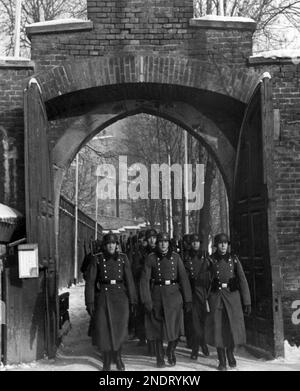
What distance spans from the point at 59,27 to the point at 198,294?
482cm

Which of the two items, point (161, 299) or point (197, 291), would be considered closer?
point (161, 299)

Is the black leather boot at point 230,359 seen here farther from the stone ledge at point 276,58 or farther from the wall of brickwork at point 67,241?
the wall of brickwork at point 67,241

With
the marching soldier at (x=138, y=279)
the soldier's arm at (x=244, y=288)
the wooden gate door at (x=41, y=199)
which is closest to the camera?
the soldier's arm at (x=244, y=288)

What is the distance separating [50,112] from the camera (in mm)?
10422

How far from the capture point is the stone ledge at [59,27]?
996 centimetres

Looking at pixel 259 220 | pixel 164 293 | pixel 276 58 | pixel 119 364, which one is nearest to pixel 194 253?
pixel 259 220

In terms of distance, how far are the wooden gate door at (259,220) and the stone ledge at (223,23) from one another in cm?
140

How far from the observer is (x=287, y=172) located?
389 inches

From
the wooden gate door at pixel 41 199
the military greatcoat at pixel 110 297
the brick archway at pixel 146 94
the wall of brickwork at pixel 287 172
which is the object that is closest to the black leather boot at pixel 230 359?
the military greatcoat at pixel 110 297

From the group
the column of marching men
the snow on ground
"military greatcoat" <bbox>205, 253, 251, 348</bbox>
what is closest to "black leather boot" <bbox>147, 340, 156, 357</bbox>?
the snow on ground

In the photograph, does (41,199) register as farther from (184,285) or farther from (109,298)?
(184,285)

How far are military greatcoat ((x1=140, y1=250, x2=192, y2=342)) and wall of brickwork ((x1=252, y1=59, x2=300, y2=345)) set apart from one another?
2.06 meters
